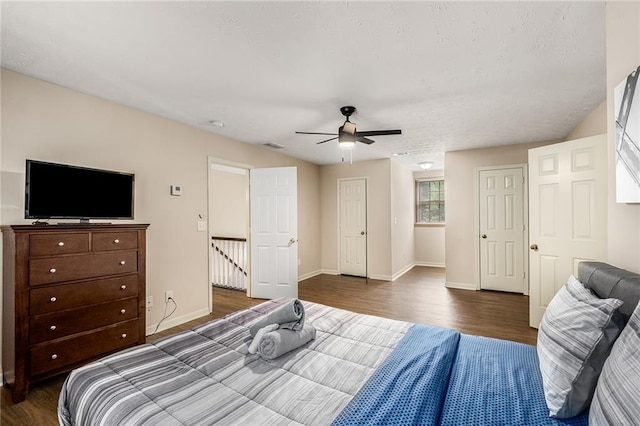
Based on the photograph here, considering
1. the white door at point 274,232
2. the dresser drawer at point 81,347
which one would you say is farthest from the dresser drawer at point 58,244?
the white door at point 274,232

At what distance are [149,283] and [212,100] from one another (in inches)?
84.7

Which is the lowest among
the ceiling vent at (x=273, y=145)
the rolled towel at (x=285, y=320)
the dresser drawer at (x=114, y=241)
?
the rolled towel at (x=285, y=320)

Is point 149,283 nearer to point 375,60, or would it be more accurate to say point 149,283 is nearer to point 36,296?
point 36,296

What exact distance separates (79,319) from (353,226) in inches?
188

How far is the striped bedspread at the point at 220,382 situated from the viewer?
1.08m

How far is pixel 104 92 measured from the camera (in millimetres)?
2656

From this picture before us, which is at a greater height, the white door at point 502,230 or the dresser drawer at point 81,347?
the white door at point 502,230

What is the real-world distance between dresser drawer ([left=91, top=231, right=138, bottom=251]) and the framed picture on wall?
3544mm

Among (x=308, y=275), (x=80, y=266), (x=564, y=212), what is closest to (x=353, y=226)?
(x=308, y=275)

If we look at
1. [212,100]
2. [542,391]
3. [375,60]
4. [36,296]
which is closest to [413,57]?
[375,60]

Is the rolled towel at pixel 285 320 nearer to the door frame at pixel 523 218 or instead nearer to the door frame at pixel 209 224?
the door frame at pixel 209 224

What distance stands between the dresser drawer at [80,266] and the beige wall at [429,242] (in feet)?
21.1

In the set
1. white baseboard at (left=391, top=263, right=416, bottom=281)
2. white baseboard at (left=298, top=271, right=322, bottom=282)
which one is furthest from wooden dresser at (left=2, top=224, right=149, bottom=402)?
white baseboard at (left=391, top=263, right=416, bottom=281)

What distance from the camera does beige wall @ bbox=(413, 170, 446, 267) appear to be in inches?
280
